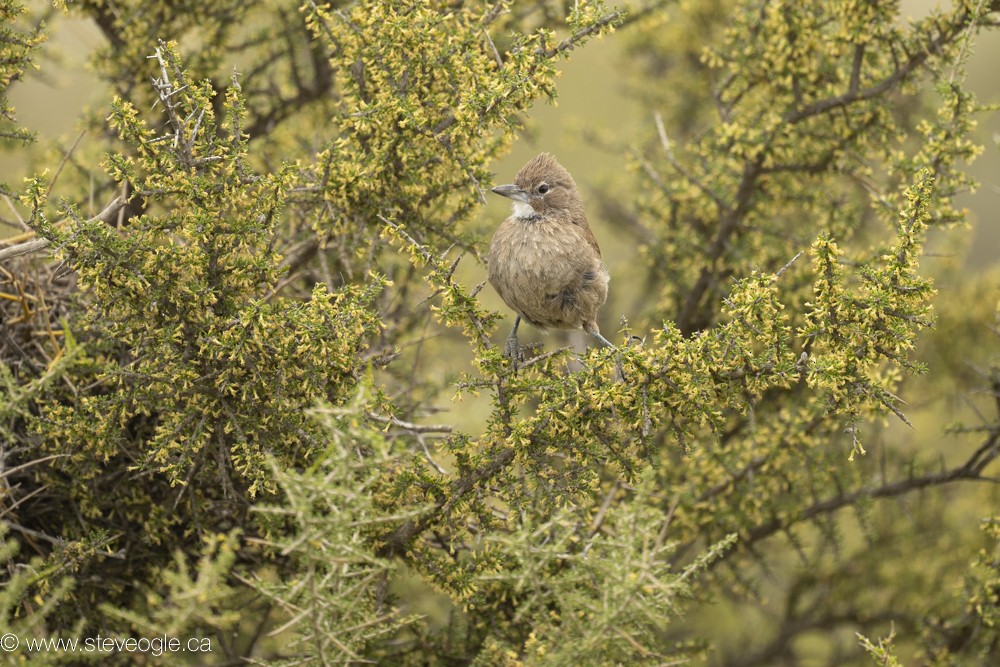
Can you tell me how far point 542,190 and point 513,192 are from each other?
0.19 meters

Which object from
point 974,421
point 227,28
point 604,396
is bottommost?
point 604,396

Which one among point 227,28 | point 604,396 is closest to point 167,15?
point 227,28

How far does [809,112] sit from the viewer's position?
559cm

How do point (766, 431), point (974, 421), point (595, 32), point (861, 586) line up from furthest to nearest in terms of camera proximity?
point (974, 421), point (861, 586), point (766, 431), point (595, 32)

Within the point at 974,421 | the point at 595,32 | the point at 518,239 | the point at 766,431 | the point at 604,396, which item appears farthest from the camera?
the point at 974,421

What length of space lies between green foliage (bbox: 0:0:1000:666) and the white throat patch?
446mm

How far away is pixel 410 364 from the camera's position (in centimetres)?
679

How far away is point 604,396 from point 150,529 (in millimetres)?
2322

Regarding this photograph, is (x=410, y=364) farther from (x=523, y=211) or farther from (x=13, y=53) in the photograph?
(x=13, y=53)

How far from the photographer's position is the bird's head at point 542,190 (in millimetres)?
5344

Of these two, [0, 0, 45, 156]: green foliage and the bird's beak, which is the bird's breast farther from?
[0, 0, 45, 156]: green foliage

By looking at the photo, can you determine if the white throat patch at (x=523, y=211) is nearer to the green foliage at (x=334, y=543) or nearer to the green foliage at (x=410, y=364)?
A: the green foliage at (x=410, y=364)

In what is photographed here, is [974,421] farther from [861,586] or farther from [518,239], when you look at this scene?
[518,239]

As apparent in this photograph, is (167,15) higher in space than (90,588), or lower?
higher
